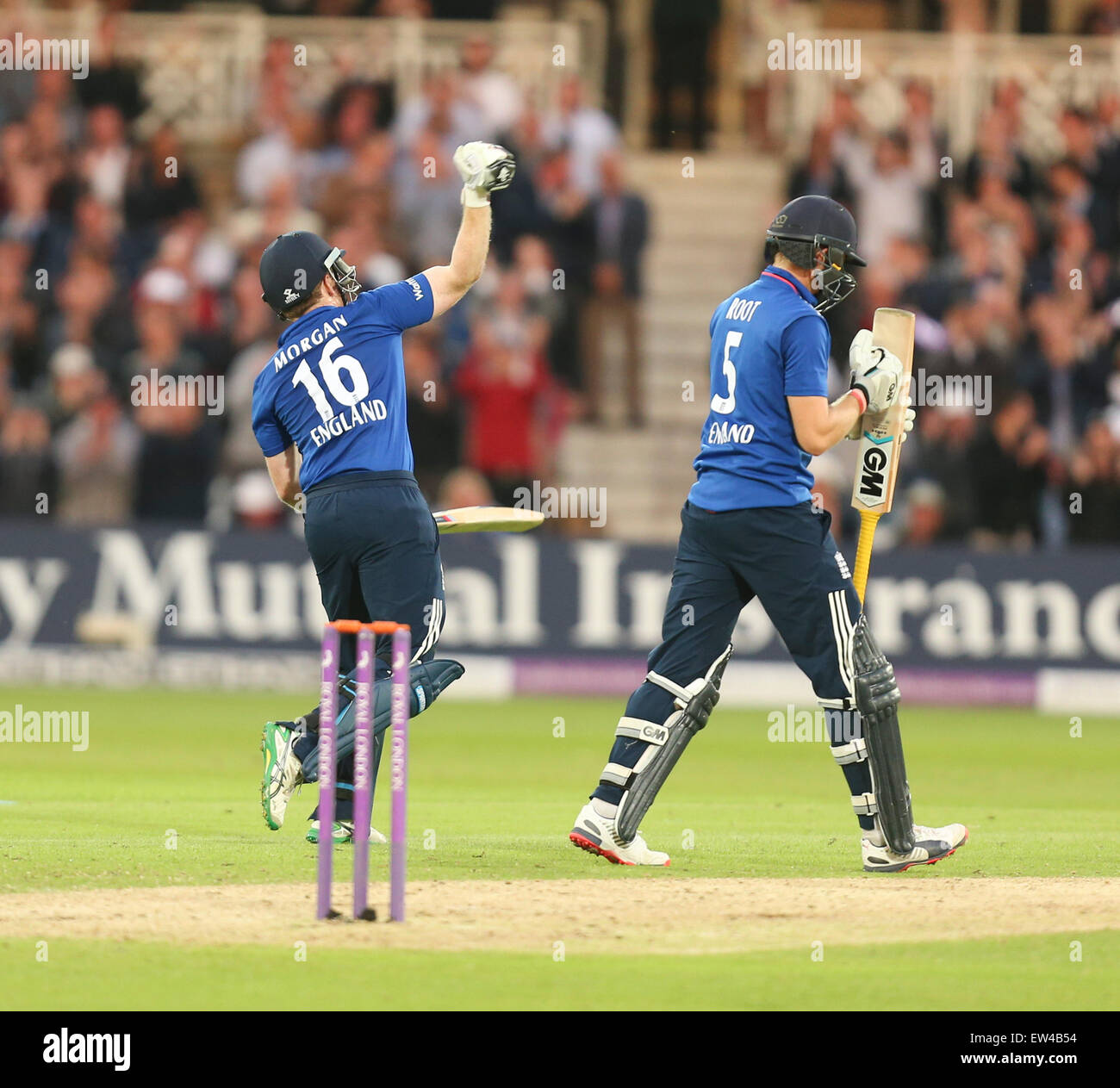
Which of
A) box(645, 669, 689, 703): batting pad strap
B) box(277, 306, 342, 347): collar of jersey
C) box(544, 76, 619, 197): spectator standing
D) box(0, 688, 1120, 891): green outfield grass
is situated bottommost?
box(0, 688, 1120, 891): green outfield grass

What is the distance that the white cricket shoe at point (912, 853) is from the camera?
28.1 ft

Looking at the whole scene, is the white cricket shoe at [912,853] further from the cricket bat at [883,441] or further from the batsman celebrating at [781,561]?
the cricket bat at [883,441]

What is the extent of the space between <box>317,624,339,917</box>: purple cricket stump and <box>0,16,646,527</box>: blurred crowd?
1110cm

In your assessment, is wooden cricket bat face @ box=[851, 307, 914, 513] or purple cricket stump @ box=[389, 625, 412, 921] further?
wooden cricket bat face @ box=[851, 307, 914, 513]

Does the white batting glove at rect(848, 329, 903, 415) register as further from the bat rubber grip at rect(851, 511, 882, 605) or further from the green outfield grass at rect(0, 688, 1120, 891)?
the green outfield grass at rect(0, 688, 1120, 891)

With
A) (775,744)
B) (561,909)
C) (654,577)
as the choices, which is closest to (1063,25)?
(654,577)

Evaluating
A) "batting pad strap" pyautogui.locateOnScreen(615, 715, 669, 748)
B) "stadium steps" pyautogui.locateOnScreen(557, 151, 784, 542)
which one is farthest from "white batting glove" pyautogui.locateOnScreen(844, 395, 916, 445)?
"stadium steps" pyautogui.locateOnScreen(557, 151, 784, 542)

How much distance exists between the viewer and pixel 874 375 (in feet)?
27.8

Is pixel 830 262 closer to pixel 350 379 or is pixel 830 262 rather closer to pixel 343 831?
pixel 350 379

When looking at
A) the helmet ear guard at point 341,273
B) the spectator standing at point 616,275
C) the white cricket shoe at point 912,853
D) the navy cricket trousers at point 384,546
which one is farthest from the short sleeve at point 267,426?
the spectator standing at point 616,275

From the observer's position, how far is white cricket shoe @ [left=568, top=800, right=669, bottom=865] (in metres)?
8.59

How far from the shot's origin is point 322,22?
75.3 ft

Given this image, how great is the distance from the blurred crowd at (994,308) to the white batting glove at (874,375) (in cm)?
905

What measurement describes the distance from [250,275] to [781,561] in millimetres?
11534
